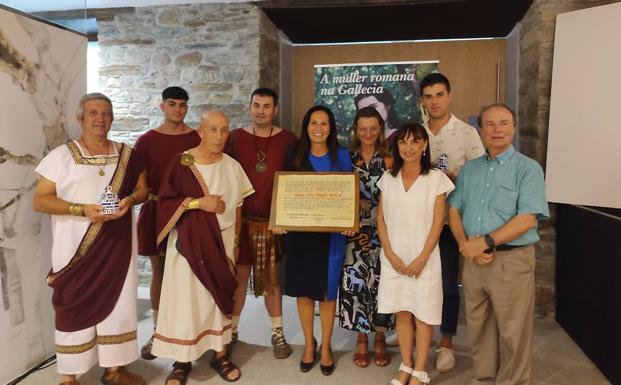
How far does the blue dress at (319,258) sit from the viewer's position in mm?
2498

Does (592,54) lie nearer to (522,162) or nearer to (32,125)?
(522,162)

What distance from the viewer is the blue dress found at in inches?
98.3

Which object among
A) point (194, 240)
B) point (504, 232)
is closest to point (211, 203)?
point (194, 240)

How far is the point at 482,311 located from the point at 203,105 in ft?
9.55

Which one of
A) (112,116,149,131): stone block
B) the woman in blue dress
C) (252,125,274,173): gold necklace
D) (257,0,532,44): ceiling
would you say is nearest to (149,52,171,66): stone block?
(112,116,149,131): stone block

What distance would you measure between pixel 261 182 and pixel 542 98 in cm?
230

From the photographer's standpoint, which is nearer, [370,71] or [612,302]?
[612,302]

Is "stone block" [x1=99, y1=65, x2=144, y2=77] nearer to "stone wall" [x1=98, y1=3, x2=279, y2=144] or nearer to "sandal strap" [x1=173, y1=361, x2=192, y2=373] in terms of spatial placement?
"stone wall" [x1=98, y1=3, x2=279, y2=144]

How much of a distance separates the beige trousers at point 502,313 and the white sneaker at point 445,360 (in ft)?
0.85

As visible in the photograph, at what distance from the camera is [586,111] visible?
310 centimetres

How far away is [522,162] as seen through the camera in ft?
7.00

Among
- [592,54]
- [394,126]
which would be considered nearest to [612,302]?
[592,54]

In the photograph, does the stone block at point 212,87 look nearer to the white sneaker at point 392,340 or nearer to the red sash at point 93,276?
the red sash at point 93,276

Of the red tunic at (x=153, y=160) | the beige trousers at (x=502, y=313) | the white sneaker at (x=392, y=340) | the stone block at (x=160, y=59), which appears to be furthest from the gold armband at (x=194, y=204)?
the stone block at (x=160, y=59)
